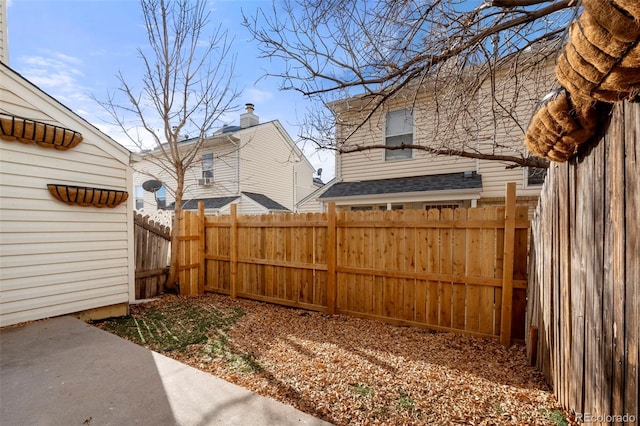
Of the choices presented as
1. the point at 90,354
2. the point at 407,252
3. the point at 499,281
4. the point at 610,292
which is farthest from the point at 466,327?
the point at 90,354

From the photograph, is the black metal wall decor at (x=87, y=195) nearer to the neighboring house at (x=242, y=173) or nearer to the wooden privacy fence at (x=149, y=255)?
the wooden privacy fence at (x=149, y=255)

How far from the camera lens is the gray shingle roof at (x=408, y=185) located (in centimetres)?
742

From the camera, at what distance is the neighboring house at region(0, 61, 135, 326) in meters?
3.51

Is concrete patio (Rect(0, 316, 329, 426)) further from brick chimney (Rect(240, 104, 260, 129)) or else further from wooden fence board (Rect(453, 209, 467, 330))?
brick chimney (Rect(240, 104, 260, 129))

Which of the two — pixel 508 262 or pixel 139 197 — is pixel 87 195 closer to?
pixel 508 262

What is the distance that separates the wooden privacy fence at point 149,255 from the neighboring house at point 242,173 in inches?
225

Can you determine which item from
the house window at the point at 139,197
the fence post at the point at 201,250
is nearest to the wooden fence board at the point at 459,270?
the fence post at the point at 201,250

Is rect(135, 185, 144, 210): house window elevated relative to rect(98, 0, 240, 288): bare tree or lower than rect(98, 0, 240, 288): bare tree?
lower

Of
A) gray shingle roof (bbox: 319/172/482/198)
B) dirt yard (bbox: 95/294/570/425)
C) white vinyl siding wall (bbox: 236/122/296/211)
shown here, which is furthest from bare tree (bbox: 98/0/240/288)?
white vinyl siding wall (bbox: 236/122/296/211)

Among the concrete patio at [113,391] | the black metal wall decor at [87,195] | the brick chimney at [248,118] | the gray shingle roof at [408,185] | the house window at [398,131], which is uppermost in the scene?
the brick chimney at [248,118]

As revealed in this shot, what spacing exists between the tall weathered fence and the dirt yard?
42 cm

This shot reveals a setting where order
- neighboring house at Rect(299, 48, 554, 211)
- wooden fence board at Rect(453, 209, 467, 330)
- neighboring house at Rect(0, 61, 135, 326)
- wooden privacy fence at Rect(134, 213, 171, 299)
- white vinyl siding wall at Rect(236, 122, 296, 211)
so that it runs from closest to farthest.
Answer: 1. neighboring house at Rect(0, 61, 135, 326)
2. wooden fence board at Rect(453, 209, 467, 330)
3. wooden privacy fence at Rect(134, 213, 171, 299)
4. neighboring house at Rect(299, 48, 554, 211)
5. white vinyl siding wall at Rect(236, 122, 296, 211)

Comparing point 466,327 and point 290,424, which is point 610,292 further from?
point 466,327

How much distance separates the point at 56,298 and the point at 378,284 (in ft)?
14.5
